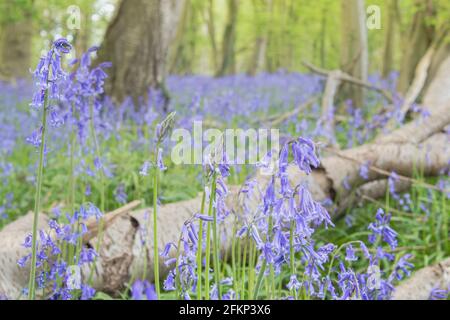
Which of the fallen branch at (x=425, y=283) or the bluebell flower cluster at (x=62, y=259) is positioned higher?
the bluebell flower cluster at (x=62, y=259)

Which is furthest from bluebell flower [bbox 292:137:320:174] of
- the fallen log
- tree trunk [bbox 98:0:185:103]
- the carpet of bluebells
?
tree trunk [bbox 98:0:185:103]

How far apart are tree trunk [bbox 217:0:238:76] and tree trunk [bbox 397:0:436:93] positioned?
28.2 feet

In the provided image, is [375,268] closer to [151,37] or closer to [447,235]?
[447,235]

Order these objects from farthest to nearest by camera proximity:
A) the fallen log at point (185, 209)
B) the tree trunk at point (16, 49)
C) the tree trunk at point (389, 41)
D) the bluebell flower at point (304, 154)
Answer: the tree trunk at point (389, 41) < the tree trunk at point (16, 49) < the fallen log at point (185, 209) < the bluebell flower at point (304, 154)

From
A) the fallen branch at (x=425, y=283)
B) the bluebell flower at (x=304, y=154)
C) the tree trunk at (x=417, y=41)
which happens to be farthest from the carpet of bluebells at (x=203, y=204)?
the tree trunk at (x=417, y=41)

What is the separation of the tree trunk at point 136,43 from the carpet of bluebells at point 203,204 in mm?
255

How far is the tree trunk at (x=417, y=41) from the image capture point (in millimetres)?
7170

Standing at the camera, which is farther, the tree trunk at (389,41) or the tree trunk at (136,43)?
the tree trunk at (389,41)

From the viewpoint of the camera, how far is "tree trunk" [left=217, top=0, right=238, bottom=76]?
A: 1606cm

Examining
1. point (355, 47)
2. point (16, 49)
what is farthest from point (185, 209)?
point (16, 49)

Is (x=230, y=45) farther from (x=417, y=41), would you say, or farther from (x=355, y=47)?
(x=355, y=47)

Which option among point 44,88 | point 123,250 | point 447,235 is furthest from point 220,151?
point 447,235

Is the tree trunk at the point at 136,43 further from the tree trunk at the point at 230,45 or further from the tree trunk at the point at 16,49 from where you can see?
the tree trunk at the point at 230,45
